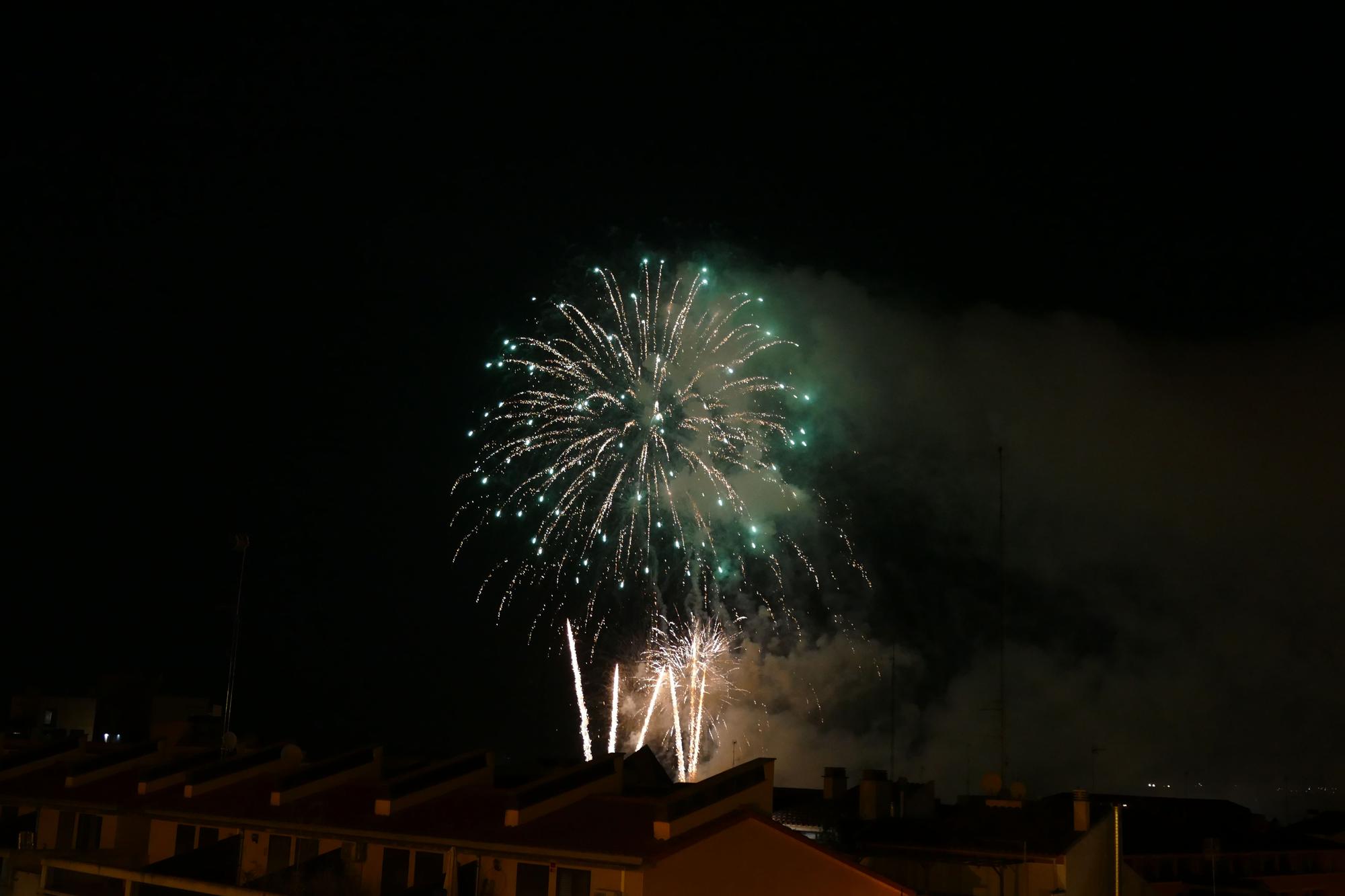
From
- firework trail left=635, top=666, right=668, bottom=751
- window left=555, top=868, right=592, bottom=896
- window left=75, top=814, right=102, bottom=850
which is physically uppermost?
firework trail left=635, top=666, right=668, bottom=751

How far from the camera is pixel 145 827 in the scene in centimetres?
2920

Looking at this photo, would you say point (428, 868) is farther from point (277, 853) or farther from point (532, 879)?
point (277, 853)

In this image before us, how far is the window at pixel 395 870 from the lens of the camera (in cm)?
2309

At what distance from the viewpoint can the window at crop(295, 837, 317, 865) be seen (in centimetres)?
2495

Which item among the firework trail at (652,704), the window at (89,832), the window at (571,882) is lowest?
the window at (89,832)

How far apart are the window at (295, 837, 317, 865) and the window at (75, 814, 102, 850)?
7369 millimetres

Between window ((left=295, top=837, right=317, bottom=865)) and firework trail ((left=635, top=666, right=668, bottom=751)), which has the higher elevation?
firework trail ((left=635, top=666, right=668, bottom=751))

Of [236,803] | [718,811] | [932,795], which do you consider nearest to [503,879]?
[718,811]

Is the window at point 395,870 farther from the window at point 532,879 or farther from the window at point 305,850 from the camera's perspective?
the window at point 532,879

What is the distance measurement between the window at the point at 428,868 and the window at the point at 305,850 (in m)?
3.15

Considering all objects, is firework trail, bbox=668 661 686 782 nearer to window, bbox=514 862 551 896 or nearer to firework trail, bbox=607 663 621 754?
firework trail, bbox=607 663 621 754

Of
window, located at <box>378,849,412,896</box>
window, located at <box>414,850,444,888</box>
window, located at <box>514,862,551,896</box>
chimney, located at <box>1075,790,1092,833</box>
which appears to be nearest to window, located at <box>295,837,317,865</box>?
window, located at <box>378,849,412,896</box>

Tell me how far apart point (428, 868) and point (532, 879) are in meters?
2.56

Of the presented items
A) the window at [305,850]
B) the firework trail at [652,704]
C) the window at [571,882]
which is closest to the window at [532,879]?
the window at [571,882]
